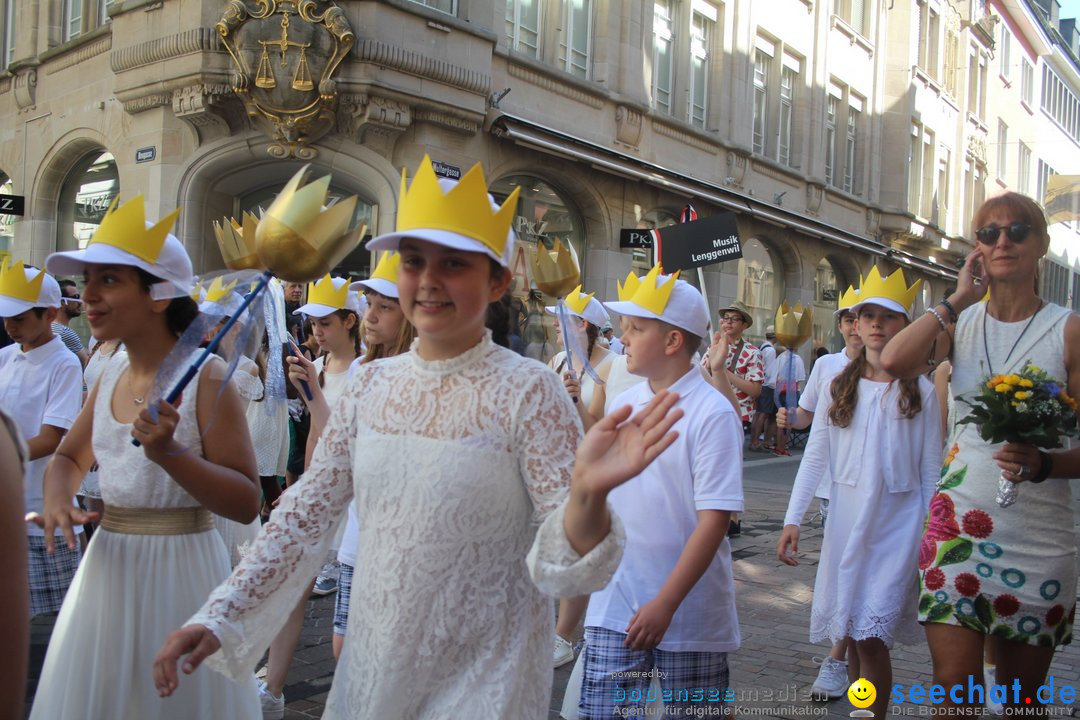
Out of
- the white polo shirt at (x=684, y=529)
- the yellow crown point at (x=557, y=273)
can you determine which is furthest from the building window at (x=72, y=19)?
the white polo shirt at (x=684, y=529)

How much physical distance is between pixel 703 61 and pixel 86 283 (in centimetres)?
1987

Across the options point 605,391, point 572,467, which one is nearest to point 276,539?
point 572,467

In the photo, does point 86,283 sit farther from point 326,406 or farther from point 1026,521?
point 1026,521

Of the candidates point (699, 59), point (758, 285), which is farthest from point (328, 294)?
point (758, 285)

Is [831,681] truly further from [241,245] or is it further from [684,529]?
[241,245]

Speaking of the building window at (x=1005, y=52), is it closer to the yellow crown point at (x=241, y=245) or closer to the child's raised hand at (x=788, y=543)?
the child's raised hand at (x=788, y=543)

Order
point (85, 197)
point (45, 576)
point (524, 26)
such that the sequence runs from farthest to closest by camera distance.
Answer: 1. point (85, 197)
2. point (524, 26)
3. point (45, 576)

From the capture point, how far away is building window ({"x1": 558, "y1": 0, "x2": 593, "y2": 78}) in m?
17.4

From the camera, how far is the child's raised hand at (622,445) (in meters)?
2.06

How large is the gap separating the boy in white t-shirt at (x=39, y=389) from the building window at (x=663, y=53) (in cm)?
1572

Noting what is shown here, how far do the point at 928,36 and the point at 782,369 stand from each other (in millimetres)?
20650

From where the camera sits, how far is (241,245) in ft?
12.2

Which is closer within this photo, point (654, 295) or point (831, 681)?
point (654, 295)

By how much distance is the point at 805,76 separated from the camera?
2547cm
